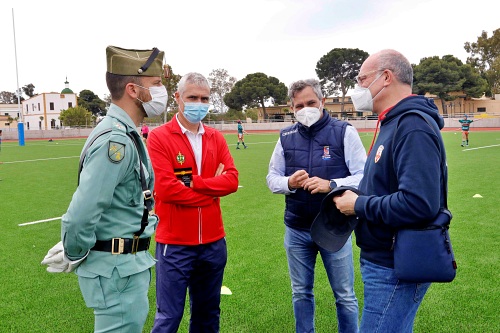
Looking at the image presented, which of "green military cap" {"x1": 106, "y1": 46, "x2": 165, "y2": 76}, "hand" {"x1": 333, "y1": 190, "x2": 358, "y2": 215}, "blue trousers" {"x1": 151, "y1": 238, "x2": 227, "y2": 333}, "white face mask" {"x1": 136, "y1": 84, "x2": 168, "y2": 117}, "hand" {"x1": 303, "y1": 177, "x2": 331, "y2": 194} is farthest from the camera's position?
"hand" {"x1": 303, "y1": 177, "x2": 331, "y2": 194}

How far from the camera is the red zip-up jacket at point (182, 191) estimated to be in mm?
3039

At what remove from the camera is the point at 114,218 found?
2.15 m

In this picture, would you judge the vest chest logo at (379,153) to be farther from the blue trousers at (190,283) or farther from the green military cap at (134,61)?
the blue trousers at (190,283)

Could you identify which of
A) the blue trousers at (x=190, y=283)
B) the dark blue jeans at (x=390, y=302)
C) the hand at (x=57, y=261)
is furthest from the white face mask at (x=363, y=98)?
the hand at (x=57, y=261)

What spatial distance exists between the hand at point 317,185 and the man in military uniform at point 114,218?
→ 124cm

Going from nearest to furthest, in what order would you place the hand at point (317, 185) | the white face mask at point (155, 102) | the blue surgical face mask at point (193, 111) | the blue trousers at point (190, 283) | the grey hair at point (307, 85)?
the white face mask at point (155, 102)
the blue trousers at point (190, 283)
the hand at point (317, 185)
the blue surgical face mask at point (193, 111)
the grey hair at point (307, 85)

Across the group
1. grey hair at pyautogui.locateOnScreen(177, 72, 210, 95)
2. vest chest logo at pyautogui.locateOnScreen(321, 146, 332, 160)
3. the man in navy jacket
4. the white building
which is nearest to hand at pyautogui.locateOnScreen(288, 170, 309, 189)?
vest chest logo at pyautogui.locateOnScreen(321, 146, 332, 160)

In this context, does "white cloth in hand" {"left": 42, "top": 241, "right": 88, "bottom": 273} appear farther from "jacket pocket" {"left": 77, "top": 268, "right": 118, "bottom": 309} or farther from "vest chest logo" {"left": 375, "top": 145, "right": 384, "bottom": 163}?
"vest chest logo" {"left": 375, "top": 145, "right": 384, "bottom": 163}

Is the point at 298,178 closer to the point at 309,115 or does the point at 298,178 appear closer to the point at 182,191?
the point at 309,115

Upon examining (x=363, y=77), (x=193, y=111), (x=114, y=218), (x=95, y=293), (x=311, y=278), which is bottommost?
(x=311, y=278)

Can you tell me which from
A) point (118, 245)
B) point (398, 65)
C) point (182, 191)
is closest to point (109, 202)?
point (118, 245)

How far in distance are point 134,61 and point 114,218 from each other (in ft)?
2.90

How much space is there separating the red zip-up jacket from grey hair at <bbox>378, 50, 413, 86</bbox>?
150cm

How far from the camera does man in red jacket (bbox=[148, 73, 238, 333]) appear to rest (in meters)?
2.99
